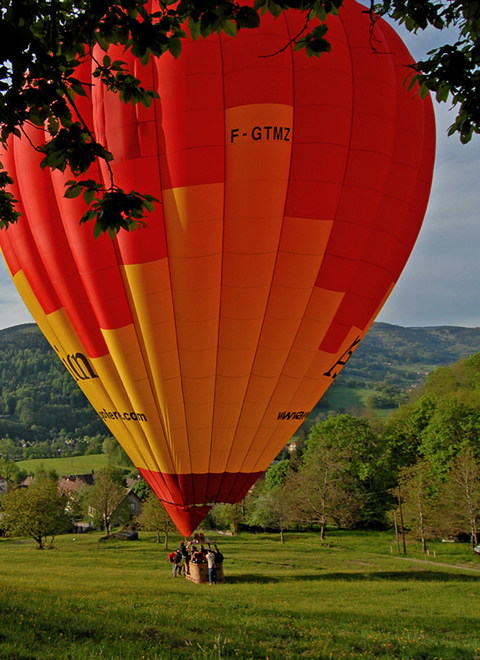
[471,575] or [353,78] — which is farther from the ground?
[353,78]

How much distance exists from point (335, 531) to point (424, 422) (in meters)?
11.7

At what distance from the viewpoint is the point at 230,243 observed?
9.97m

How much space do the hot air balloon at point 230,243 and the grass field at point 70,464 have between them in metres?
116

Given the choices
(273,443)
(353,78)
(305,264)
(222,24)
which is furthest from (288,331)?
(222,24)

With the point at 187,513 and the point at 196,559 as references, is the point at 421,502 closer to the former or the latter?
the point at 196,559

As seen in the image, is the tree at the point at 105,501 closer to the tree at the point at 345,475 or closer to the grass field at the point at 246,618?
the tree at the point at 345,475

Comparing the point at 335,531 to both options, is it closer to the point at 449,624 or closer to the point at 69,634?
the point at 449,624

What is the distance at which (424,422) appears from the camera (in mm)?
46000

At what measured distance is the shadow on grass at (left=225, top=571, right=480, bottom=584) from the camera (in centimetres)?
1716

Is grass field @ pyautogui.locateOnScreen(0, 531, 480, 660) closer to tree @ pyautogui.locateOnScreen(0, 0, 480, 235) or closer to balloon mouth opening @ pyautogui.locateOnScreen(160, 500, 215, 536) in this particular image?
balloon mouth opening @ pyautogui.locateOnScreen(160, 500, 215, 536)

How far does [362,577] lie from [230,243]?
14411 millimetres

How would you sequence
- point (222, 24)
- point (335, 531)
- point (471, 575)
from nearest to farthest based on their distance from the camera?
point (222, 24)
point (471, 575)
point (335, 531)

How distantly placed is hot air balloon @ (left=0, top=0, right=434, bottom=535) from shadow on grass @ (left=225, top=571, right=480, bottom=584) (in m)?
5.98

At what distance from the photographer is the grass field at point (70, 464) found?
404ft
